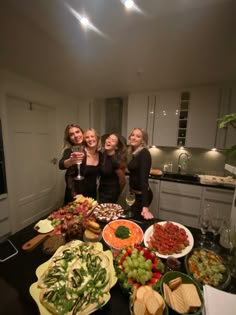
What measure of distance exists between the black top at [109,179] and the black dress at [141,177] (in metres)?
0.20

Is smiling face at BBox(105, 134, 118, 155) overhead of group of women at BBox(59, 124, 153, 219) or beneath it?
overhead

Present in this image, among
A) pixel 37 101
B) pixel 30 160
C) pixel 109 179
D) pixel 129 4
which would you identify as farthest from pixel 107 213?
pixel 37 101

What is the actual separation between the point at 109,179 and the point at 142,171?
0.39 metres

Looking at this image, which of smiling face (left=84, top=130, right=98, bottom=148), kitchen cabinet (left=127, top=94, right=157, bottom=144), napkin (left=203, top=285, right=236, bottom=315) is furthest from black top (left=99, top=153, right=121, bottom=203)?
kitchen cabinet (left=127, top=94, right=157, bottom=144)

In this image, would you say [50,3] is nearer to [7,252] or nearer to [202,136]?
[7,252]

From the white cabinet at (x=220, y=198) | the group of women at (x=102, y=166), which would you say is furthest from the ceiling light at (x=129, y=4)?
the white cabinet at (x=220, y=198)

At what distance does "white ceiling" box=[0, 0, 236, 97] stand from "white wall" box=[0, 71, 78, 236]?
0.16 m

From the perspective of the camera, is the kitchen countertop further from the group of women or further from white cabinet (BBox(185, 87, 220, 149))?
the group of women

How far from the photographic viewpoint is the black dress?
1363 mm

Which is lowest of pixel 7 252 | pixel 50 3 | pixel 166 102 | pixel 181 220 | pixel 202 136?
pixel 181 220

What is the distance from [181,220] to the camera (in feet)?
8.00

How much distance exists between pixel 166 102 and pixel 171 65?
904 mm

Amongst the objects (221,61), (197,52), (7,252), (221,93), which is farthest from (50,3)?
(221,93)

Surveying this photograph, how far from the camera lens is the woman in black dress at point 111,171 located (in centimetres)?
165
